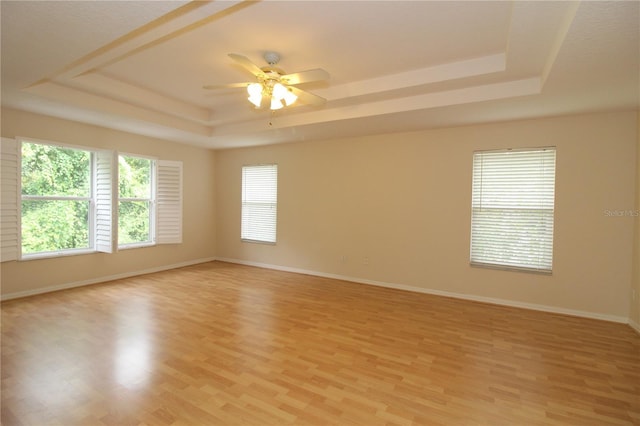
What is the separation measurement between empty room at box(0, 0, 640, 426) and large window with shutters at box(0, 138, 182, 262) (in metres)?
0.03

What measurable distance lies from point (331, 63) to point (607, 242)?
380 cm

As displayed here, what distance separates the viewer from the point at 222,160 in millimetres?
6906

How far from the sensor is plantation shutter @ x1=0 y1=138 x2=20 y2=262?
3939mm

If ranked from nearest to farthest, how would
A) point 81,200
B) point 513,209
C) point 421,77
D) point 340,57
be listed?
point 340,57, point 421,77, point 513,209, point 81,200

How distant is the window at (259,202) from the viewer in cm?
629

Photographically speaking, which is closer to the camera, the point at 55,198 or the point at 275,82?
the point at 275,82

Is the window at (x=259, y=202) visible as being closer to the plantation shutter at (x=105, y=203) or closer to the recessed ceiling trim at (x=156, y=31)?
the plantation shutter at (x=105, y=203)

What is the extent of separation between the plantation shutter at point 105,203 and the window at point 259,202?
2.36 m

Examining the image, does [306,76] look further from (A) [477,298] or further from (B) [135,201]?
(B) [135,201]

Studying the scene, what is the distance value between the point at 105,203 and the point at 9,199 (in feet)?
3.55

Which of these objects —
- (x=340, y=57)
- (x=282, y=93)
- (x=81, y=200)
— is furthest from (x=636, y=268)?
(x=81, y=200)

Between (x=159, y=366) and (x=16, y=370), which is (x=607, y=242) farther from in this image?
(x=16, y=370)

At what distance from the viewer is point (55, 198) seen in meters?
4.51

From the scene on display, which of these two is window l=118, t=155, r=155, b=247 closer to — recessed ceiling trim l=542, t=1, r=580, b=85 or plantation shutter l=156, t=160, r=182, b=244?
plantation shutter l=156, t=160, r=182, b=244
